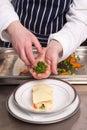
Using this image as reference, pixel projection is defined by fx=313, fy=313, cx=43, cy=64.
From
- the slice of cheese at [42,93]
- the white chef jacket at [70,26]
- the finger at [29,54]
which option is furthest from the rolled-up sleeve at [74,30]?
the slice of cheese at [42,93]

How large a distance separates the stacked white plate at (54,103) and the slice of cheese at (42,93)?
1.1 inches

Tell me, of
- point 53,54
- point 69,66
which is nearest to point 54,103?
point 53,54

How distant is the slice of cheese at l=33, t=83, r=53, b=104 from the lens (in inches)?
34.0

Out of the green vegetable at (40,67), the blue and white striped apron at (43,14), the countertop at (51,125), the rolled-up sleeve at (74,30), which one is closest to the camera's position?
the countertop at (51,125)

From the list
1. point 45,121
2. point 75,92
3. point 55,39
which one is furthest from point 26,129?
point 55,39

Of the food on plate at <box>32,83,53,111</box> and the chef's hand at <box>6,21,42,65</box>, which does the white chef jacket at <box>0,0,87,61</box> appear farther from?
the food on plate at <box>32,83,53,111</box>

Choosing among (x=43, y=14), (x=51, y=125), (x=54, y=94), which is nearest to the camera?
(x=51, y=125)

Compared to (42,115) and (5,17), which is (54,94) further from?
(5,17)

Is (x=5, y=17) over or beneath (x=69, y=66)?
over

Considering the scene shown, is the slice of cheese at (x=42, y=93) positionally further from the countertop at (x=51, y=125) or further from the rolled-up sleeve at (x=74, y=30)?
the rolled-up sleeve at (x=74, y=30)

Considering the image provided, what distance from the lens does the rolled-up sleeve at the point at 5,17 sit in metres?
1.12

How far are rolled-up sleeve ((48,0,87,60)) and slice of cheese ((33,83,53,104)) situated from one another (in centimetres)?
22

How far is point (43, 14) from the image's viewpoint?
4.70ft

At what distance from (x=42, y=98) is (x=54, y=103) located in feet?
0.17
